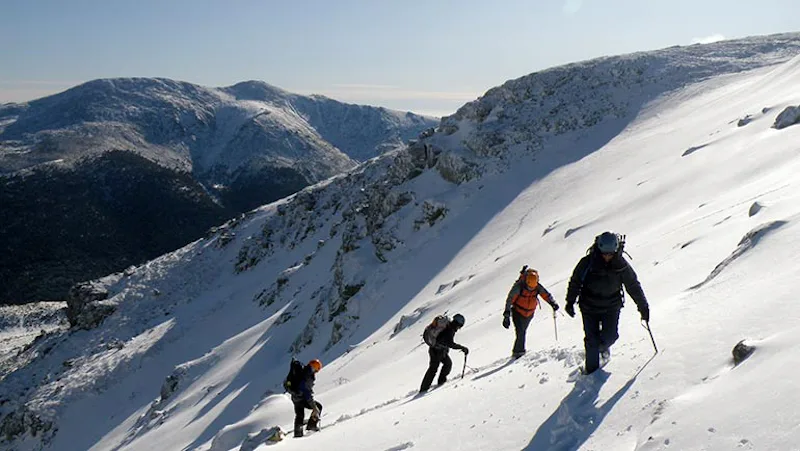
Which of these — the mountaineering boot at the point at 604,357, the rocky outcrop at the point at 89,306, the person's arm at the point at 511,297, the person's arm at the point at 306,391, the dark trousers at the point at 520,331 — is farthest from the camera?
the rocky outcrop at the point at 89,306

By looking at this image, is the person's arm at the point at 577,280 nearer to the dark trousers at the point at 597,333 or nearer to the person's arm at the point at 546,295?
the dark trousers at the point at 597,333

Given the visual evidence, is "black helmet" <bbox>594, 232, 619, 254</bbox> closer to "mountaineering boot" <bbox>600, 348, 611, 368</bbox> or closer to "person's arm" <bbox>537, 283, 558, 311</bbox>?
"mountaineering boot" <bbox>600, 348, 611, 368</bbox>

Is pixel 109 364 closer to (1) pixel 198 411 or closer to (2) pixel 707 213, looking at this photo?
(1) pixel 198 411

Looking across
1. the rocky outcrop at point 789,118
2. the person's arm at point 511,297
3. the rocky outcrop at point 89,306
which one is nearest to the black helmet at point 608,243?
the person's arm at point 511,297

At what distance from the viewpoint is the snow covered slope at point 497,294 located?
597 centimetres

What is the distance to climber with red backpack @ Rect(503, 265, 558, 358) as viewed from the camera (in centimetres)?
970

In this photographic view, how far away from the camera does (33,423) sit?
1625 inches

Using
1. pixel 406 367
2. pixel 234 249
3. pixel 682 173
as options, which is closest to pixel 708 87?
pixel 682 173

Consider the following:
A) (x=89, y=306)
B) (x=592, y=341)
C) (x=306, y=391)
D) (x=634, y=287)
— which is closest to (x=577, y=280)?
(x=634, y=287)

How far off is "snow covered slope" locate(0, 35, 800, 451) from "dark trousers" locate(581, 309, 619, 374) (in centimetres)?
31

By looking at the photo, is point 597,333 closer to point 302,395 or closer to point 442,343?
point 442,343

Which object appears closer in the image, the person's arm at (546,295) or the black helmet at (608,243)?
the black helmet at (608,243)

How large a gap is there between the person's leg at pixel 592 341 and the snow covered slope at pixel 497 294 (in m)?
0.29

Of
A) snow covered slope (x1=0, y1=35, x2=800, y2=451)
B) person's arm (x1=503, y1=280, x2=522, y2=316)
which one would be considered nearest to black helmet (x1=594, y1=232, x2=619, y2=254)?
snow covered slope (x1=0, y1=35, x2=800, y2=451)
